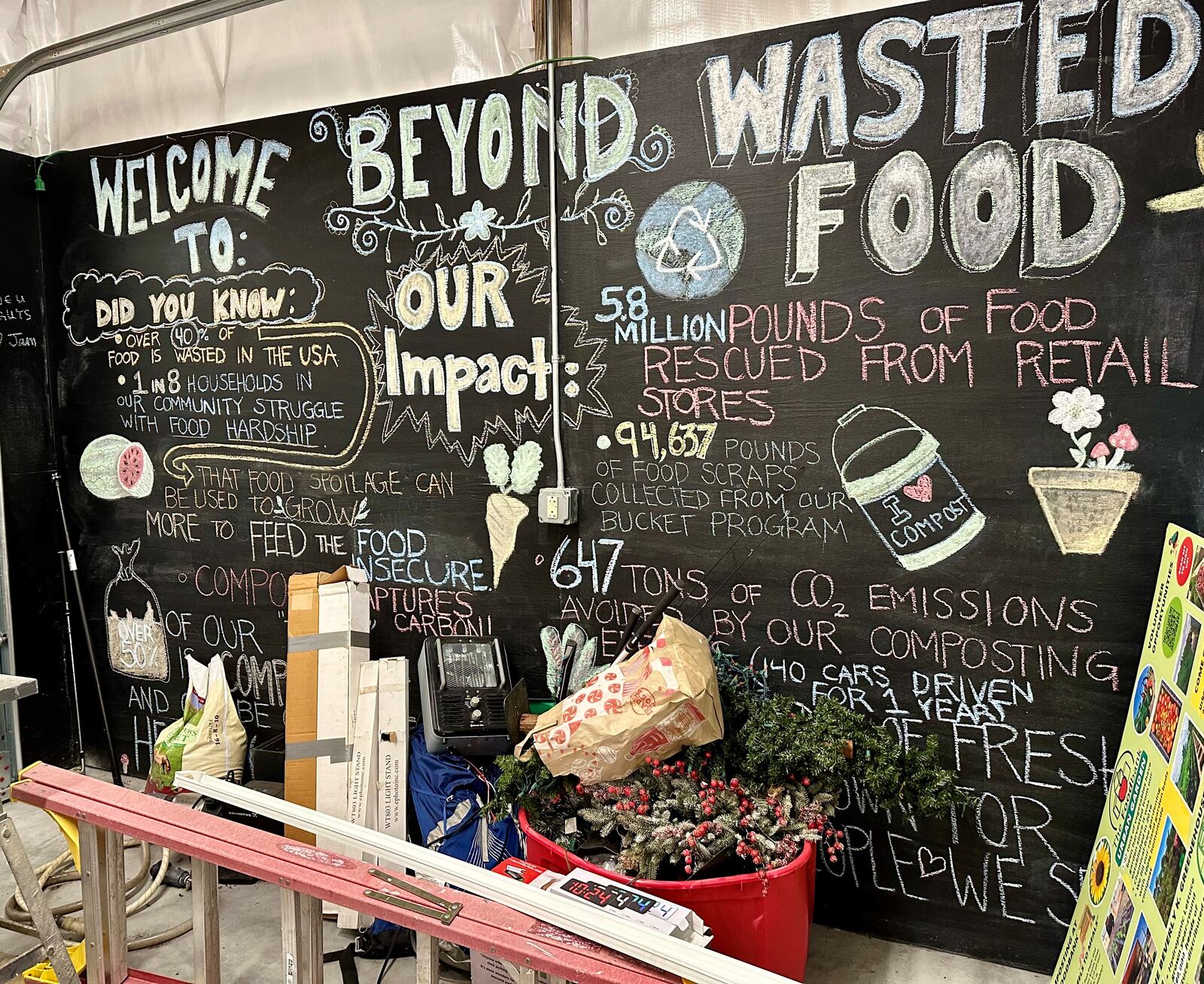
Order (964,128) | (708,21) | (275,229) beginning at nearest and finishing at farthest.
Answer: (964,128)
(708,21)
(275,229)

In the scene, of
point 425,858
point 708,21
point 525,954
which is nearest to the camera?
point 525,954

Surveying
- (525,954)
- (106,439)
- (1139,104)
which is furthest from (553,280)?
(106,439)

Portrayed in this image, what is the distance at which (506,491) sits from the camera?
130 inches

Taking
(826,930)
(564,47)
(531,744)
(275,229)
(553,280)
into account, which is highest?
(564,47)

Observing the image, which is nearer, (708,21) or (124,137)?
(708,21)

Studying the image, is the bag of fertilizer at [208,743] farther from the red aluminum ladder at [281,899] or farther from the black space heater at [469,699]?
the black space heater at [469,699]

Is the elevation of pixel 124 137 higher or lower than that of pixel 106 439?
higher

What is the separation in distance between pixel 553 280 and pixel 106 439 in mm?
2369

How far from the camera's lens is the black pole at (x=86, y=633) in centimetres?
411

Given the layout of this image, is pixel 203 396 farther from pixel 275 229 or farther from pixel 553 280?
pixel 553 280

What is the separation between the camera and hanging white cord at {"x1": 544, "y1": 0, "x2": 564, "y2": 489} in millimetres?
3031

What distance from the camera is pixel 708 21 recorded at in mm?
2904

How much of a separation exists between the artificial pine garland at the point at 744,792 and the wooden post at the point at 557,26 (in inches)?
88.3

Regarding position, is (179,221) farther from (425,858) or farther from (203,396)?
(425,858)
